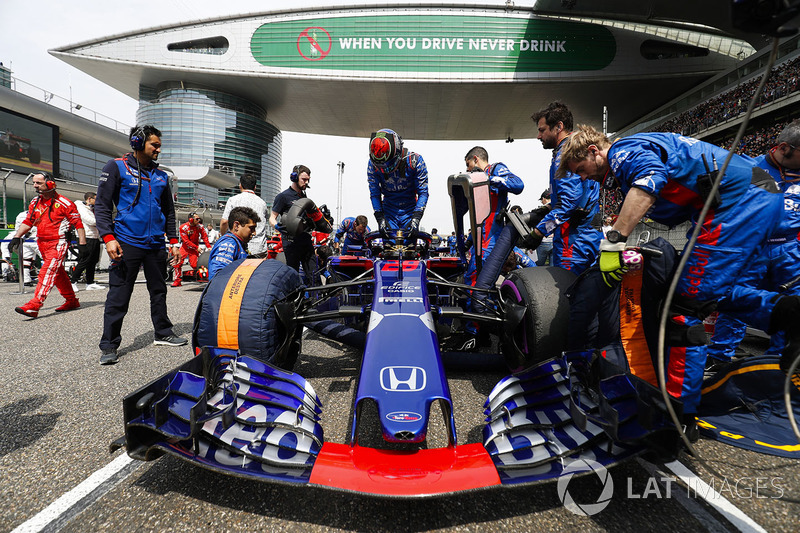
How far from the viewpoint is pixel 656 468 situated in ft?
5.24

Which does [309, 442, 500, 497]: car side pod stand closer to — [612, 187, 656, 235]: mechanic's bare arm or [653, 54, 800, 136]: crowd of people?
[612, 187, 656, 235]: mechanic's bare arm

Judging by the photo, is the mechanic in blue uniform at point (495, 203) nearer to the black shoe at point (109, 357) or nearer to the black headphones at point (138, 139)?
the black shoe at point (109, 357)

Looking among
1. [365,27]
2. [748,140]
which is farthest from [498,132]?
[748,140]

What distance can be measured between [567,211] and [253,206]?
365cm

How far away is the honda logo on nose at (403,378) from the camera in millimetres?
1479

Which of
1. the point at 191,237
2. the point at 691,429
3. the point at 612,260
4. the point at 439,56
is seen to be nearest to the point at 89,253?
the point at 191,237

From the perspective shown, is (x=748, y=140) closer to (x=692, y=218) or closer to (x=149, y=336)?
(x=692, y=218)

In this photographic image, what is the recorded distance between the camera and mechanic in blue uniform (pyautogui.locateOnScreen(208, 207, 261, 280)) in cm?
327

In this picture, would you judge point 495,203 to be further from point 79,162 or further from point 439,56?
point 79,162

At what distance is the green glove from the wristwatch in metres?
0.02

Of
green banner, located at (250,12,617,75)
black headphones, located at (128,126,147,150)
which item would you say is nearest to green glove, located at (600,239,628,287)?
black headphones, located at (128,126,147,150)

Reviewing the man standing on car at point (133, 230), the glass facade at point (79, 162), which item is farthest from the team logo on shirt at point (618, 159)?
the glass facade at point (79, 162)

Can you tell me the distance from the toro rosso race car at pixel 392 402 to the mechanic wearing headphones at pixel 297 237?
2255 millimetres

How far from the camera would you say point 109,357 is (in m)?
2.87
